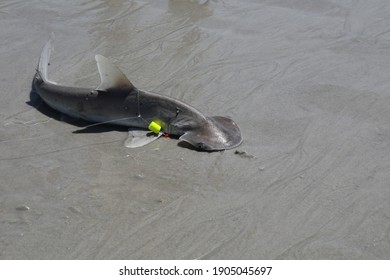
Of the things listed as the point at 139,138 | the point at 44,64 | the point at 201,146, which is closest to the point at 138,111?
the point at 139,138

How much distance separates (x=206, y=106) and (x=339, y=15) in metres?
3.92

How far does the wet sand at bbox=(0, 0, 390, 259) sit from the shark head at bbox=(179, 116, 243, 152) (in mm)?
126

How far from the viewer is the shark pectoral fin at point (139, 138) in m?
6.34

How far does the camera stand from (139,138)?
645cm

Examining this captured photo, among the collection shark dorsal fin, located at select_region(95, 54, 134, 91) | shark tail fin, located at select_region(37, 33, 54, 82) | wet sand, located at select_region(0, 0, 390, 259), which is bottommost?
wet sand, located at select_region(0, 0, 390, 259)

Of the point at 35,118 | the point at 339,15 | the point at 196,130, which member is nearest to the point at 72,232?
the point at 196,130

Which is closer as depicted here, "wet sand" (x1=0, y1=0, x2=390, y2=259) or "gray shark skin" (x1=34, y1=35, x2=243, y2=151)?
"wet sand" (x1=0, y1=0, x2=390, y2=259)

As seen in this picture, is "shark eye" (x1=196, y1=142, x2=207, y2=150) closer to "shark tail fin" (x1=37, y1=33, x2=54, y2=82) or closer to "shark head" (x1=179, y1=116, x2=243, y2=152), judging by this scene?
"shark head" (x1=179, y1=116, x2=243, y2=152)

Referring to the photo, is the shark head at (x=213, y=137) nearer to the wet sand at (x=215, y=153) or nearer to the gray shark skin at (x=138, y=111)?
the gray shark skin at (x=138, y=111)

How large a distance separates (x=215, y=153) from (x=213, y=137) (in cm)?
23

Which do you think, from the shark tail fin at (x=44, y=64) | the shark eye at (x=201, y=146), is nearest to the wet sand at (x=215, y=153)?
the shark eye at (x=201, y=146)

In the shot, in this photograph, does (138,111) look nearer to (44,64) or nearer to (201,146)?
(201,146)

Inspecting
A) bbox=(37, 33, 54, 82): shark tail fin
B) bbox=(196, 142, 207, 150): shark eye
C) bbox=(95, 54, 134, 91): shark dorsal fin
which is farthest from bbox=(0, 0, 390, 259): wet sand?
bbox=(95, 54, 134, 91): shark dorsal fin

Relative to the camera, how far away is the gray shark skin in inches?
249
